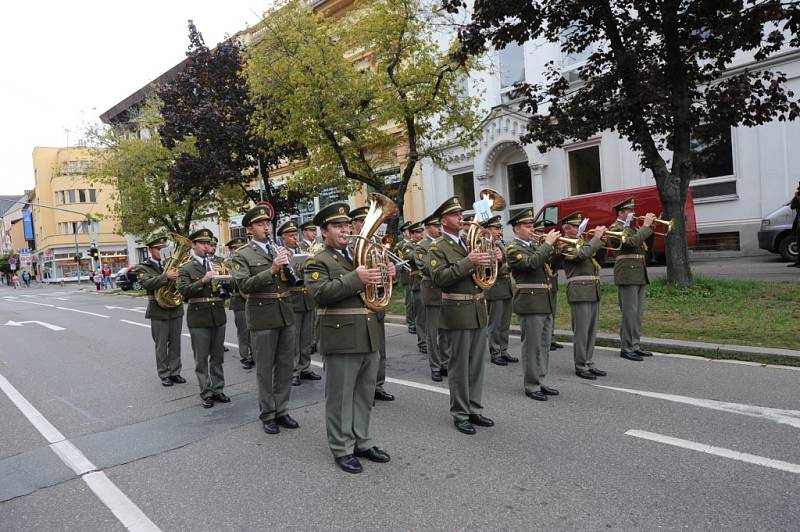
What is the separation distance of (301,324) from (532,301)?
3432 millimetres

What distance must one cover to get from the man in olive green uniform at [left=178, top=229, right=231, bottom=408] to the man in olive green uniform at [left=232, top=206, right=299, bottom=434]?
3.71ft

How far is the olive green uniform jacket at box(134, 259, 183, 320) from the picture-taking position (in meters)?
7.91

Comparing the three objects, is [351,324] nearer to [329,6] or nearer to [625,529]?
[625,529]

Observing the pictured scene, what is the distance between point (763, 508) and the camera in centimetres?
355

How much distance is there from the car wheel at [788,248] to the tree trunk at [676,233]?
5.36 meters

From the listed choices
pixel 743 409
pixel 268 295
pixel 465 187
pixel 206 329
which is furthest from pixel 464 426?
pixel 465 187

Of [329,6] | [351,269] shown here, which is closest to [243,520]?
[351,269]

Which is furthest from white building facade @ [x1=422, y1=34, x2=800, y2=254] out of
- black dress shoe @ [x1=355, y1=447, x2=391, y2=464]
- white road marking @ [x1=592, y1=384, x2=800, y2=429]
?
black dress shoe @ [x1=355, y1=447, x2=391, y2=464]

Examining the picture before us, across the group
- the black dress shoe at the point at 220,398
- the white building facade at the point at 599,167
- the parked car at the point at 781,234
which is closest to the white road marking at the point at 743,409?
the black dress shoe at the point at 220,398

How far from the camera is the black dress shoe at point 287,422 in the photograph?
18.6 feet

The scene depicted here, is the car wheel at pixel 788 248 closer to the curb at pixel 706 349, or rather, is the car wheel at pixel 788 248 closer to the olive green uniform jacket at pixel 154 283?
the curb at pixel 706 349

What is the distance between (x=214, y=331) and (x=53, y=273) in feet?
258

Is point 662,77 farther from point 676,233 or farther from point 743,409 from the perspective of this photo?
point 743,409

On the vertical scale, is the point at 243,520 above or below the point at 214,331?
below
